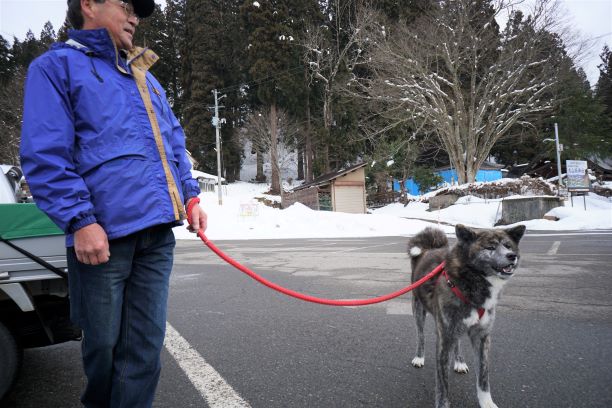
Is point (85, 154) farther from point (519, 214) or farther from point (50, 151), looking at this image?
point (519, 214)

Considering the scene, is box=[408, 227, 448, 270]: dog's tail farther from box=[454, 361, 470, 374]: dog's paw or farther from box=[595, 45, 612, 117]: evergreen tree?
box=[595, 45, 612, 117]: evergreen tree

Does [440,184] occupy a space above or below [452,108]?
below

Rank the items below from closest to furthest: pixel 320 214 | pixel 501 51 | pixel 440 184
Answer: pixel 320 214 → pixel 501 51 → pixel 440 184

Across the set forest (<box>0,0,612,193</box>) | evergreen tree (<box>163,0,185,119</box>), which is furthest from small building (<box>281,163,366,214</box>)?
evergreen tree (<box>163,0,185,119</box>)

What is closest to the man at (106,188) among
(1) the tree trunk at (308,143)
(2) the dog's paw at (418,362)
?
(2) the dog's paw at (418,362)

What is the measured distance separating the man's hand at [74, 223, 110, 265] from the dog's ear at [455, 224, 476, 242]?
6.85ft

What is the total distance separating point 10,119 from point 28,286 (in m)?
46.2

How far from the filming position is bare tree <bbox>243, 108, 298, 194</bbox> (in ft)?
131

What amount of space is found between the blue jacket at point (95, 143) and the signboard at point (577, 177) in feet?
78.3

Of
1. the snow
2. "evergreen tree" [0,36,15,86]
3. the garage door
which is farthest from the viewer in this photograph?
"evergreen tree" [0,36,15,86]

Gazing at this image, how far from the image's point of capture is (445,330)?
2463 millimetres

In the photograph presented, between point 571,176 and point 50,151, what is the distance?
79.9ft

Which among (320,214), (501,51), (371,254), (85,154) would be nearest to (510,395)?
(85,154)

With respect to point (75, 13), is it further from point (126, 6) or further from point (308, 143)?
point (308, 143)
